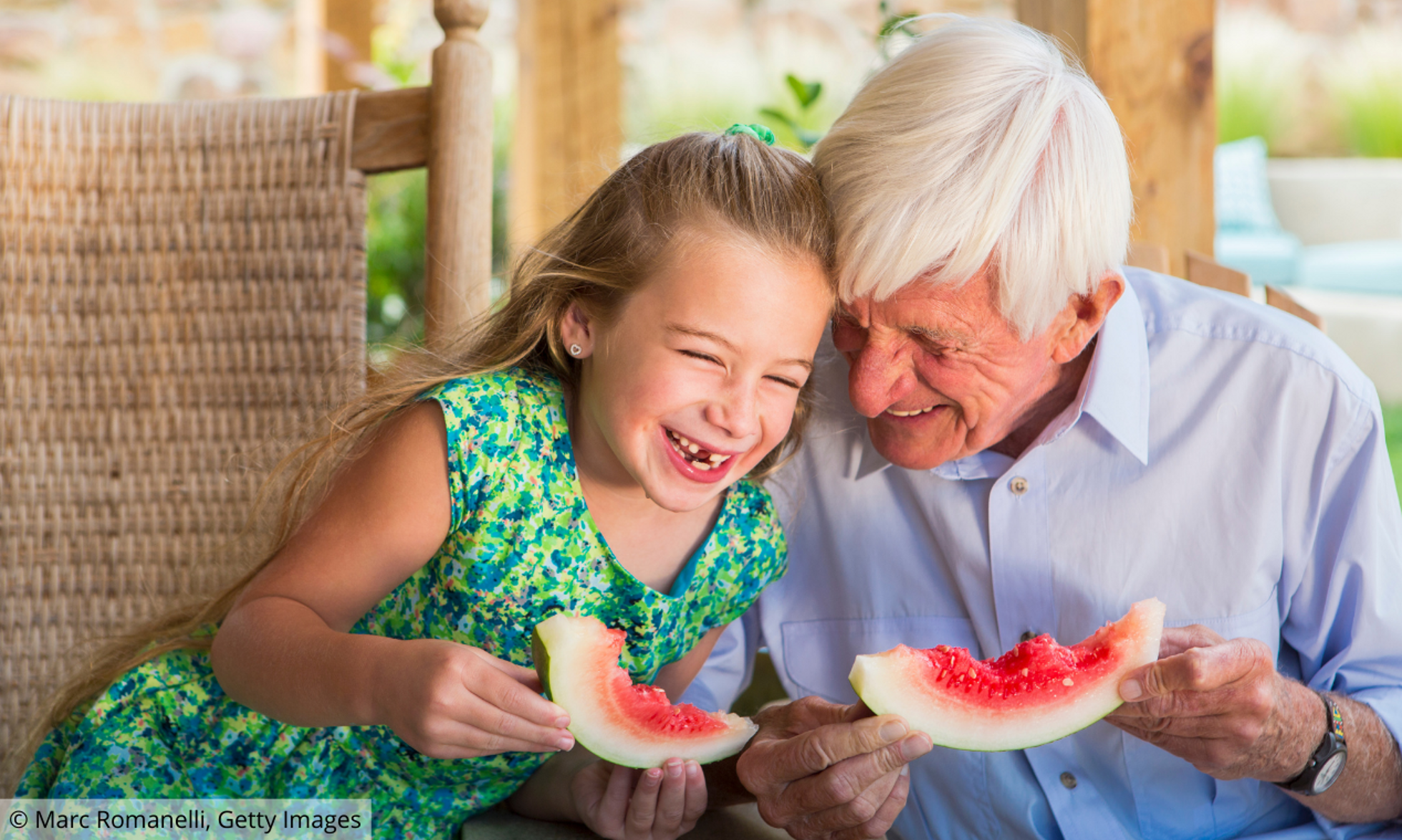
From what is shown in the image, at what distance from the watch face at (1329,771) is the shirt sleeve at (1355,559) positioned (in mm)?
104

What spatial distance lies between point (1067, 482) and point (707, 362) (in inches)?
20.3

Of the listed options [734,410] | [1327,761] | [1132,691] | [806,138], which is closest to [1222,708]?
[1132,691]

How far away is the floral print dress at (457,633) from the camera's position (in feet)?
4.42

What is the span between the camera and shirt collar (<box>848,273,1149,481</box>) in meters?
1.42

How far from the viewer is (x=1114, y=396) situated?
1.43 metres

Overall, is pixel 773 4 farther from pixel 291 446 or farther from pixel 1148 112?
pixel 291 446

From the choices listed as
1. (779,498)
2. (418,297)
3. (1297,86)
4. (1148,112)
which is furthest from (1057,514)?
(1297,86)

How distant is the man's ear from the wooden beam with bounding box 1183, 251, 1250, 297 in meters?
0.51

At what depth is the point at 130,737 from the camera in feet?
4.57

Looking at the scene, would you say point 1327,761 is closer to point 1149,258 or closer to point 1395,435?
point 1149,258

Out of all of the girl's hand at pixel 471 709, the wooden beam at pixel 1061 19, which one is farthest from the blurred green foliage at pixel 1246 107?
the girl's hand at pixel 471 709

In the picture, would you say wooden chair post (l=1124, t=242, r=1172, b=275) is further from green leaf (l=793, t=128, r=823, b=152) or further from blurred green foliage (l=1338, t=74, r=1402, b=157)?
blurred green foliage (l=1338, t=74, r=1402, b=157)

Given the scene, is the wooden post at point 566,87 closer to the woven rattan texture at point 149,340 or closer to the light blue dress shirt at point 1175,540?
the woven rattan texture at point 149,340

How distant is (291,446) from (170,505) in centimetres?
22
